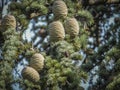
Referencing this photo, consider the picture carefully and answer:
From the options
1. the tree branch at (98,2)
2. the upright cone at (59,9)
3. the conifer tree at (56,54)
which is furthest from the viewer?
the tree branch at (98,2)

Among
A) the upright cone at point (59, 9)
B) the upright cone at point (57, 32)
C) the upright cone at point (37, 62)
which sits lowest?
the upright cone at point (37, 62)

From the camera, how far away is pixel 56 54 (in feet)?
6.50

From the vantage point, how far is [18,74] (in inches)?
79.4

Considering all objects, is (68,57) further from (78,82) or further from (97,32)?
(97,32)

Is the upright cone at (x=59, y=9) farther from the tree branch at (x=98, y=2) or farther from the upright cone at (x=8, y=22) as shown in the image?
the tree branch at (x=98, y=2)

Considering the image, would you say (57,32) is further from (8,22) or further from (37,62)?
(8,22)

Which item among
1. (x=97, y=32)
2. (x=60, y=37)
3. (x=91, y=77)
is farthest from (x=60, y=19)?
(x=97, y=32)

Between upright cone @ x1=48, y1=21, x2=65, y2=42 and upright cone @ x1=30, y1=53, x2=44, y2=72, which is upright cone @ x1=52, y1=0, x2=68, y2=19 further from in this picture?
upright cone @ x1=30, y1=53, x2=44, y2=72

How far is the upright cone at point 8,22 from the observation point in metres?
2.09

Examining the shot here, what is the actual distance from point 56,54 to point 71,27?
0.15 meters

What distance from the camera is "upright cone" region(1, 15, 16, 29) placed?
2.09m

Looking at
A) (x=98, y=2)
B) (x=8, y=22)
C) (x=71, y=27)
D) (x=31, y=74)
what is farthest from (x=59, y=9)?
(x=98, y=2)

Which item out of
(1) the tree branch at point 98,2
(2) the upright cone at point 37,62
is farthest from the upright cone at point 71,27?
(1) the tree branch at point 98,2

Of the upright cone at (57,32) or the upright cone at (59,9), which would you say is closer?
the upright cone at (57,32)
